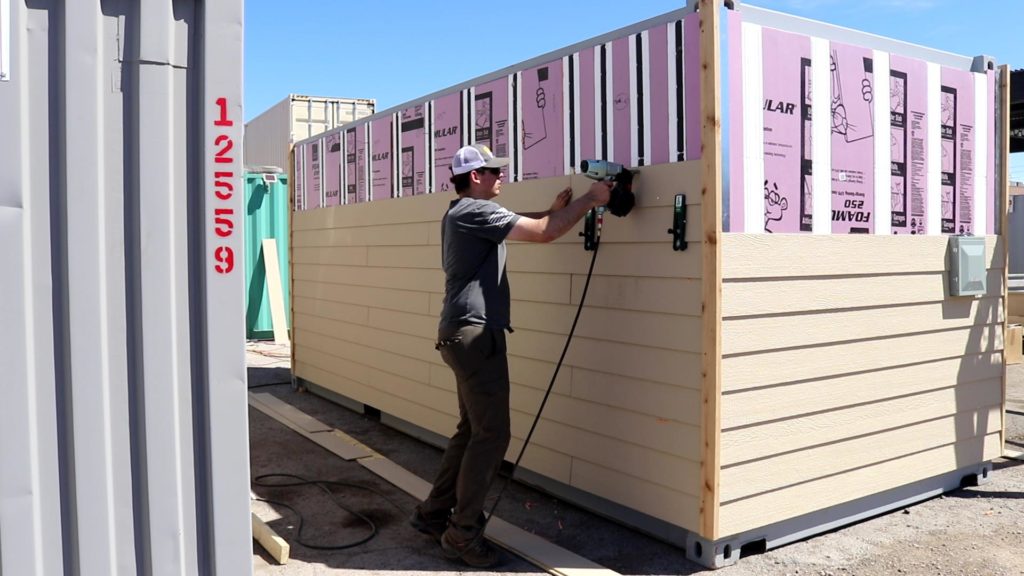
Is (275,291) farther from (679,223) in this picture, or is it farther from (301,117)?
(679,223)

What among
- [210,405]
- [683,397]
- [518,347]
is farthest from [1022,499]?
[210,405]

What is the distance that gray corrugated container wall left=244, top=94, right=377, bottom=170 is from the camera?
14.6 metres

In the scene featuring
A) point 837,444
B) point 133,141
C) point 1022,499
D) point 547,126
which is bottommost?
point 1022,499

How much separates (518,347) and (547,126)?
1277 millimetres

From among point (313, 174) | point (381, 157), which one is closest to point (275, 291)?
point (313, 174)

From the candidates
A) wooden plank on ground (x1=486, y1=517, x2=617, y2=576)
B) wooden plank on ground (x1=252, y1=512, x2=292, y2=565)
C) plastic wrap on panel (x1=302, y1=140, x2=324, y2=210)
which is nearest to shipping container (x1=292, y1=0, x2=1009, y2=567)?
wooden plank on ground (x1=486, y1=517, x2=617, y2=576)

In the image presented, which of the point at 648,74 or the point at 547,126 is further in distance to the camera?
the point at 547,126

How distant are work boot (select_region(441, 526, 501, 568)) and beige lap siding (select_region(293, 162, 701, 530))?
749 millimetres

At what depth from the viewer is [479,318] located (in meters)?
4.01

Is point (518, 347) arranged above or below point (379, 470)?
above

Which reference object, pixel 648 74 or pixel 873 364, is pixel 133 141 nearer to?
pixel 648 74

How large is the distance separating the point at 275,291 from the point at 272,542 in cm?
898

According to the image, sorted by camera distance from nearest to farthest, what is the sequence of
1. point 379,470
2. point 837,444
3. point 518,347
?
point 837,444
point 518,347
point 379,470

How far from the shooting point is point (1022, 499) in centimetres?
487
